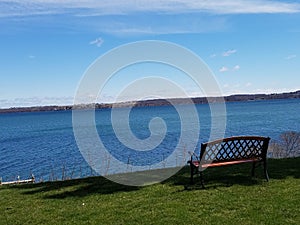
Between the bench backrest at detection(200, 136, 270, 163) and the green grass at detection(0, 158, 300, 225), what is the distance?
627mm

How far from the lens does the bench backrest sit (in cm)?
909

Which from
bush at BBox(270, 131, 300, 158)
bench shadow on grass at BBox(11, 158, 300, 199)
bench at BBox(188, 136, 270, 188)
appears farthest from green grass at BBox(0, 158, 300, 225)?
bush at BBox(270, 131, 300, 158)

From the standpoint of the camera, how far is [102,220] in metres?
7.01

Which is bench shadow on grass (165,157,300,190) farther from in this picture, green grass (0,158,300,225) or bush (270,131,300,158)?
bush (270,131,300,158)

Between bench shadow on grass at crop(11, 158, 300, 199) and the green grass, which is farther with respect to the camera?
bench shadow on grass at crop(11, 158, 300, 199)

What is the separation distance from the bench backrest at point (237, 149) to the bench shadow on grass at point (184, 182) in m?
0.62

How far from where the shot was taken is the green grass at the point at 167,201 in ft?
22.6

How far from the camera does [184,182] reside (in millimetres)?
10039

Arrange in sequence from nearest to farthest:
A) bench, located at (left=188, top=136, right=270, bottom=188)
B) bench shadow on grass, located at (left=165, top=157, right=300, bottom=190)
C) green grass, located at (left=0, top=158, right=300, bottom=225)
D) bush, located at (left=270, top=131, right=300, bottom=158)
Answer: green grass, located at (left=0, top=158, right=300, bottom=225), bench, located at (left=188, top=136, right=270, bottom=188), bench shadow on grass, located at (left=165, top=157, right=300, bottom=190), bush, located at (left=270, top=131, right=300, bottom=158)

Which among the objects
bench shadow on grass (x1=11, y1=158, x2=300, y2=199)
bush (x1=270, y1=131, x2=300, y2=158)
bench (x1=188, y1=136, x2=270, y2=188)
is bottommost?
bush (x1=270, y1=131, x2=300, y2=158)

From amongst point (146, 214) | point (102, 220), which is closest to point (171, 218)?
point (146, 214)

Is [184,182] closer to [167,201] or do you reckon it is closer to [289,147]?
[167,201]

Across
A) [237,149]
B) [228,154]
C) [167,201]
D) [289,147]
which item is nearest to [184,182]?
[228,154]

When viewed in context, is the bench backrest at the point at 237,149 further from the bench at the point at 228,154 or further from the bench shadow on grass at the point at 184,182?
the bench shadow on grass at the point at 184,182
